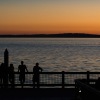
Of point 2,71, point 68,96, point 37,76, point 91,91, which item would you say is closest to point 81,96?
point 91,91

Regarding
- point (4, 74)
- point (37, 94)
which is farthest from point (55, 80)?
point (37, 94)

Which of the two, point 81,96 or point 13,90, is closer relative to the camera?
point 81,96

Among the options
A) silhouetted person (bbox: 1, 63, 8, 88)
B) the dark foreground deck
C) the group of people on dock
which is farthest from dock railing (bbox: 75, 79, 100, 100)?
silhouetted person (bbox: 1, 63, 8, 88)

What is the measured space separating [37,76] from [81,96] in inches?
271

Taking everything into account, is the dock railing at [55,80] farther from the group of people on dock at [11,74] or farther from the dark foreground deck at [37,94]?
the dark foreground deck at [37,94]

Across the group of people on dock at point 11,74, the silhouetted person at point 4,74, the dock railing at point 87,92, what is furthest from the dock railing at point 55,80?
the dock railing at point 87,92

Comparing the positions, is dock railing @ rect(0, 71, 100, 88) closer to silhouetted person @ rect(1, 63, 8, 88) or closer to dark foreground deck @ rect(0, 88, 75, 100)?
silhouetted person @ rect(1, 63, 8, 88)

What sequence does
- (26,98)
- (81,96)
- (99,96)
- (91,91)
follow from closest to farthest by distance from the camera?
(99,96) < (91,91) < (81,96) < (26,98)

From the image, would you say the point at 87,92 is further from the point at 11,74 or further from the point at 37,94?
the point at 11,74

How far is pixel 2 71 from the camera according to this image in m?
20.9

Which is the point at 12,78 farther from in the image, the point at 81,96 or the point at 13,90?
the point at 81,96

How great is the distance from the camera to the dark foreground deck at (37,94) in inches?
669

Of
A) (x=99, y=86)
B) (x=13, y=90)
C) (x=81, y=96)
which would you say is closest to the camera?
(x=99, y=86)

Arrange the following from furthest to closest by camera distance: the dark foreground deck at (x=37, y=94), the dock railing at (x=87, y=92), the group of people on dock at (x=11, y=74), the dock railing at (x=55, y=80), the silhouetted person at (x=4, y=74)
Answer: the silhouetted person at (x=4, y=74)
the group of people on dock at (x=11, y=74)
the dock railing at (x=55, y=80)
the dark foreground deck at (x=37, y=94)
the dock railing at (x=87, y=92)
